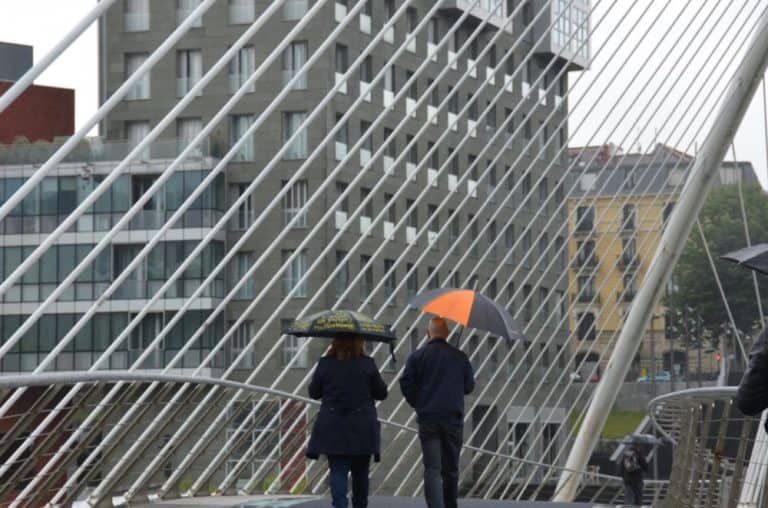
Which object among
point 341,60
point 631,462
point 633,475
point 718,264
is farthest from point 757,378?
point 718,264

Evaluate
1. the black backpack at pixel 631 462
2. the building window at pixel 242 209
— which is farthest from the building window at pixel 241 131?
the black backpack at pixel 631 462

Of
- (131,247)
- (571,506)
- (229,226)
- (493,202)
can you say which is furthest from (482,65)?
(571,506)

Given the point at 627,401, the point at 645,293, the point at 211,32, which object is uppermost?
the point at 211,32

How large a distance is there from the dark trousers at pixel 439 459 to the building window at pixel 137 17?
5066cm

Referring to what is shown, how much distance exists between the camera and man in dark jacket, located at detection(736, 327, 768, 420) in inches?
272

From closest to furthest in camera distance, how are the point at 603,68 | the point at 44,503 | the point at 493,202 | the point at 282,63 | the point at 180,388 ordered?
the point at 44,503
the point at 180,388
the point at 603,68
the point at 282,63
the point at 493,202

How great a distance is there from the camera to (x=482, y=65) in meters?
66.3

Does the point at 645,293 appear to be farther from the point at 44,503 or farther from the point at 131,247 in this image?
the point at 131,247

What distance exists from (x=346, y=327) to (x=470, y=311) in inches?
34.5

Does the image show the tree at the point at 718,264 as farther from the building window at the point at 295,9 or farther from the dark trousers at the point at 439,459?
the dark trousers at the point at 439,459

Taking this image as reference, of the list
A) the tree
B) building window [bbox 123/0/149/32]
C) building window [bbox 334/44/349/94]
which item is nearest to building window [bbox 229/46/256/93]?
building window [bbox 334/44/349/94]

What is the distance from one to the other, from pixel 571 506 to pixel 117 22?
155ft

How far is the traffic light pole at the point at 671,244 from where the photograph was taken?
20906mm

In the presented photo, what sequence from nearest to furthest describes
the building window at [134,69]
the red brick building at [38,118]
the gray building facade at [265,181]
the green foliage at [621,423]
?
the gray building facade at [265,181]
the building window at [134,69]
the red brick building at [38,118]
the green foliage at [621,423]
